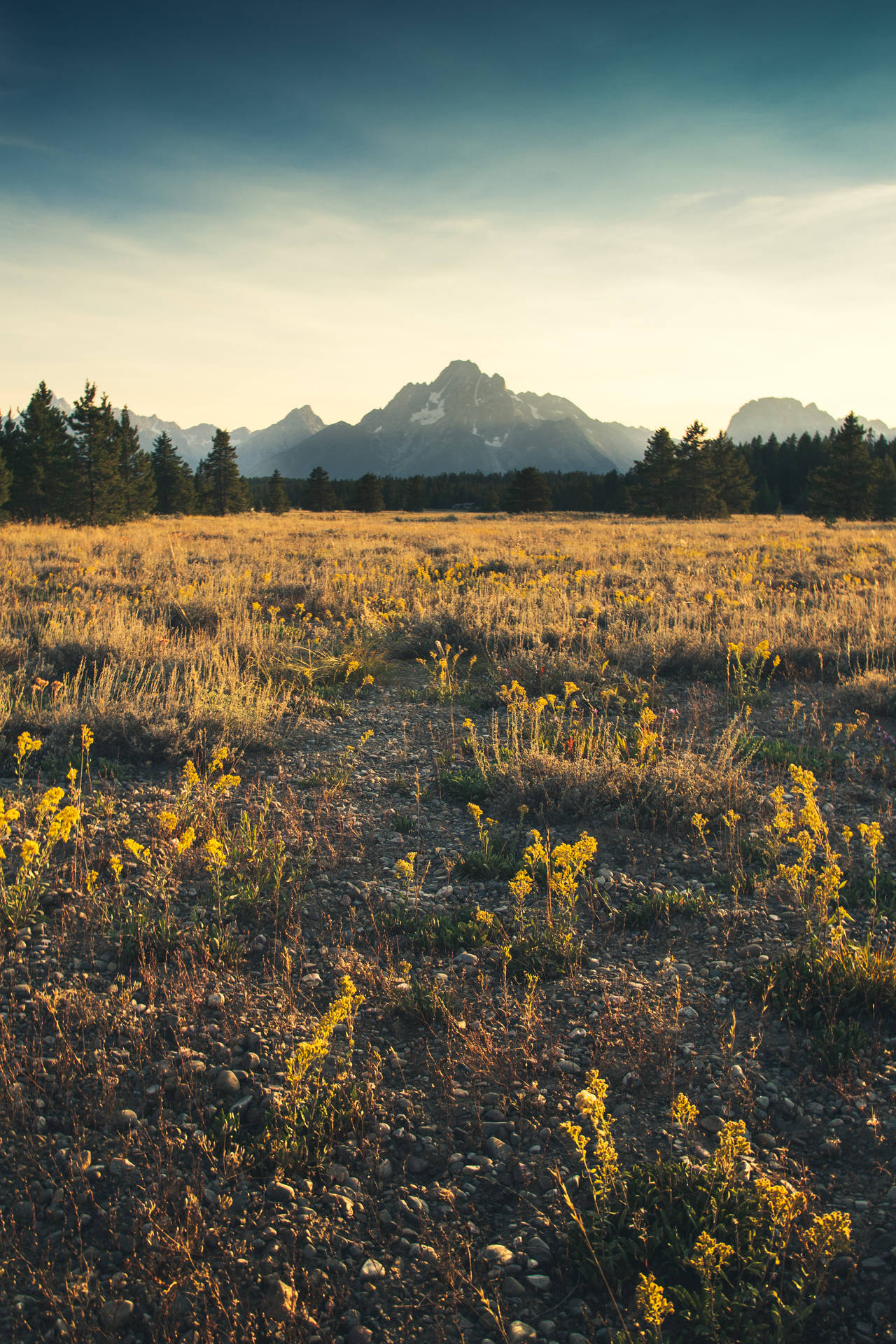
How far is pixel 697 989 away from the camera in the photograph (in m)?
2.98

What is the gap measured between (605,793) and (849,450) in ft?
135

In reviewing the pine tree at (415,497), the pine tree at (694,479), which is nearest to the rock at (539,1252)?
the pine tree at (694,479)

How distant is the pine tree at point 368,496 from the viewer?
185 ft

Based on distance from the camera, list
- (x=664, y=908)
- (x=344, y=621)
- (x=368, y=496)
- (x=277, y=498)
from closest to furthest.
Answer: (x=664, y=908) < (x=344, y=621) < (x=277, y=498) < (x=368, y=496)

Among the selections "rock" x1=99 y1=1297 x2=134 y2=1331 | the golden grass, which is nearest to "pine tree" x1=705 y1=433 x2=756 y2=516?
the golden grass

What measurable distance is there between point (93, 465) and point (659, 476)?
35902mm

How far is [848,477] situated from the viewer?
3828 centimetres

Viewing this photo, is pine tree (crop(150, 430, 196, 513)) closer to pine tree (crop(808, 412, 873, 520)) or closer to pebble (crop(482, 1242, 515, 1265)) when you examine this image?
pine tree (crop(808, 412, 873, 520))

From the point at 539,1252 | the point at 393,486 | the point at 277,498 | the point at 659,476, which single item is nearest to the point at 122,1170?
the point at 539,1252

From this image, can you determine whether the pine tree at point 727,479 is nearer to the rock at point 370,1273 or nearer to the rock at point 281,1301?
the rock at point 370,1273

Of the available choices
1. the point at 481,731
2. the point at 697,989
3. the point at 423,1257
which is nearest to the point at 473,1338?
the point at 423,1257

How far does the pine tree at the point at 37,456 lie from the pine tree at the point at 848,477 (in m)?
41.5

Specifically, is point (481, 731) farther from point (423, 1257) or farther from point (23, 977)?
point (423, 1257)

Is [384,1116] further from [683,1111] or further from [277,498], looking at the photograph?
[277,498]
